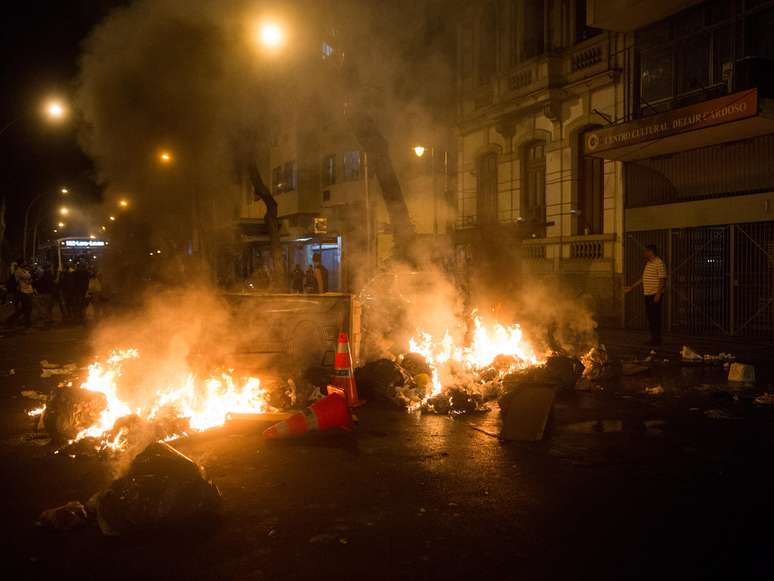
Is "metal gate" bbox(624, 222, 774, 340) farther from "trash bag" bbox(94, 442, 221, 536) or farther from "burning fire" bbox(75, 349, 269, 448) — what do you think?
"trash bag" bbox(94, 442, 221, 536)

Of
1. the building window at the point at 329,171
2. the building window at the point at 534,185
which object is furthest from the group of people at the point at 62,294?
the building window at the point at 534,185

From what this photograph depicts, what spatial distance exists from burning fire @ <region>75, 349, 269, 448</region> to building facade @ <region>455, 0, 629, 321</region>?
668cm

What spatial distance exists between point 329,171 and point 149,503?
23639 mm

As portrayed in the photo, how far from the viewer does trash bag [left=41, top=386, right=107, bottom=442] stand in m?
5.25

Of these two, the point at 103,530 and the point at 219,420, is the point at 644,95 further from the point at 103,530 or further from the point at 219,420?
the point at 103,530

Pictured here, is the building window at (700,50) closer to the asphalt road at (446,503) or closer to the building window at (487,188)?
the building window at (487,188)

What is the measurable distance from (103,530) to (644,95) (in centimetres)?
1377

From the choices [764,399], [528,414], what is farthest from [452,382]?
[764,399]

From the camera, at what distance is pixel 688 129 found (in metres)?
10.9

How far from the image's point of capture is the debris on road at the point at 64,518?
3.40 metres

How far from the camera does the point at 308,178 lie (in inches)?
1088

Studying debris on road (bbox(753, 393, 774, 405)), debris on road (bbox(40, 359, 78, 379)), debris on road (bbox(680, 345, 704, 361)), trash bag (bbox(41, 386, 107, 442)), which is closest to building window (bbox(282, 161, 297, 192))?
debris on road (bbox(40, 359, 78, 379))

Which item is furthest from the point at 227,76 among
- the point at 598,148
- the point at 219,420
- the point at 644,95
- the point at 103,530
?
the point at 644,95

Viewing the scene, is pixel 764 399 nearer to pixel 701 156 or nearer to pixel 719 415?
pixel 719 415
